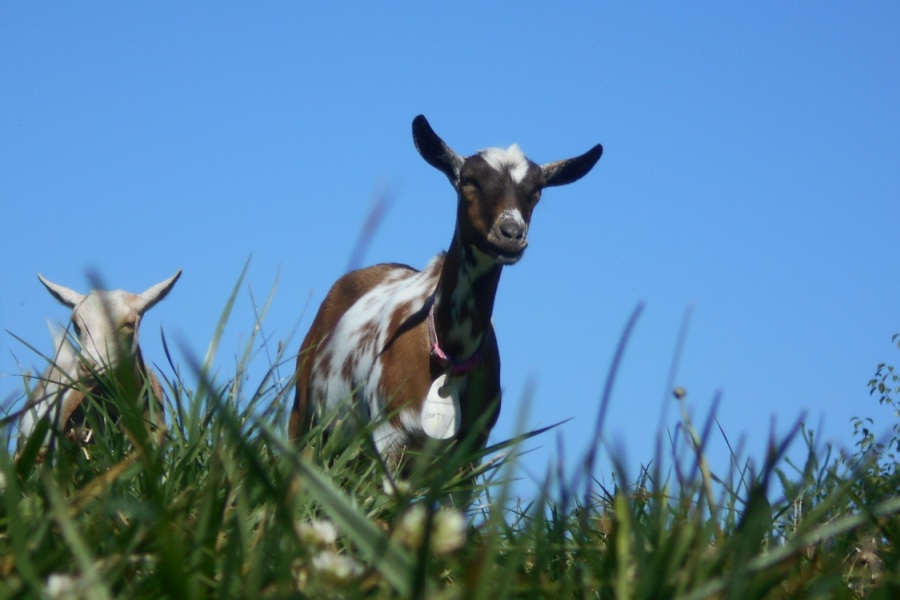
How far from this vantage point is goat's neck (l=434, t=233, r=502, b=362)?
6.58 meters

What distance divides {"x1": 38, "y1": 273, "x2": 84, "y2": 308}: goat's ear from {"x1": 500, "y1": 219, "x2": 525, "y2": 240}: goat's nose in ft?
19.2

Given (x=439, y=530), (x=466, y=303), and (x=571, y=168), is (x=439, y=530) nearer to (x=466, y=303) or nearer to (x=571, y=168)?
(x=466, y=303)

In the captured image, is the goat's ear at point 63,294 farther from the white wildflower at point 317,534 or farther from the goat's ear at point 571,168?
the white wildflower at point 317,534

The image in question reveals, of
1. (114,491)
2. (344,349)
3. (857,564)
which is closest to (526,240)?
(344,349)

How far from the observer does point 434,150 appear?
288 inches

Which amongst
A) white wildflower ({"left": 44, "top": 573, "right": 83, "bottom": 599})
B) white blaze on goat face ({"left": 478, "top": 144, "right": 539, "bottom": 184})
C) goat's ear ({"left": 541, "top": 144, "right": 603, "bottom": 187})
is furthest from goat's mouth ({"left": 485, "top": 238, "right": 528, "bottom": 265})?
white wildflower ({"left": 44, "top": 573, "right": 83, "bottom": 599})

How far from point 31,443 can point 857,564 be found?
1708 millimetres

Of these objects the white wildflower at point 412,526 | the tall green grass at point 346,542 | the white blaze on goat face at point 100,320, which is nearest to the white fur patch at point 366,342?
the white blaze on goat face at point 100,320

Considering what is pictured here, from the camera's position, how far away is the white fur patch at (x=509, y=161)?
6816mm

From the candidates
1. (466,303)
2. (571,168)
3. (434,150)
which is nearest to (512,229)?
(466,303)

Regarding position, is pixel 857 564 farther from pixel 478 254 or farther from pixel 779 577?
pixel 478 254

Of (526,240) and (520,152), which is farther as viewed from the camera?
(520,152)

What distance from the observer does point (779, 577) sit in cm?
150

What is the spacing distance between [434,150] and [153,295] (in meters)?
4.41
